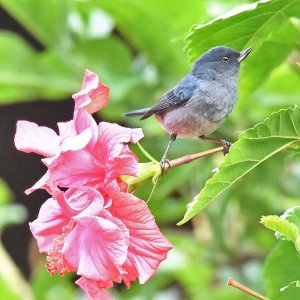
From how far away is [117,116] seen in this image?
222cm

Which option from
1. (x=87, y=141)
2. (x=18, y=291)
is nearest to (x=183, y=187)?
(x=18, y=291)

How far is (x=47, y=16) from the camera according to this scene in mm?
2174

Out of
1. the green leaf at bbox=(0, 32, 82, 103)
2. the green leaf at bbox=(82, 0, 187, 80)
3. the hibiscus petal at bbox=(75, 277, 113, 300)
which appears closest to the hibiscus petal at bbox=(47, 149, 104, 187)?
the hibiscus petal at bbox=(75, 277, 113, 300)

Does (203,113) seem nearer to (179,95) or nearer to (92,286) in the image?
(179,95)

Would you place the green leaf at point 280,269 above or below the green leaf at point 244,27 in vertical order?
below

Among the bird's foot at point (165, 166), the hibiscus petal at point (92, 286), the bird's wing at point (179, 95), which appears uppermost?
the bird's wing at point (179, 95)

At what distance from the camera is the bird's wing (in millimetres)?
1149

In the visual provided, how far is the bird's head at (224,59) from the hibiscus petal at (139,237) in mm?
218

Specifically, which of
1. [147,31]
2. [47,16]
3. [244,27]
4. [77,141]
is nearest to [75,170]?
[77,141]

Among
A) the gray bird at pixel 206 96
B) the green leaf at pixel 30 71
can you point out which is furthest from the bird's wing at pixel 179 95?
the green leaf at pixel 30 71

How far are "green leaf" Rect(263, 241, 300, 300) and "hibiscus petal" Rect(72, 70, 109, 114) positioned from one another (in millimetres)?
349

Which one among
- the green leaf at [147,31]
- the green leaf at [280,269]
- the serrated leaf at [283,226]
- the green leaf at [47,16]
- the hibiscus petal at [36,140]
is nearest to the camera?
the serrated leaf at [283,226]

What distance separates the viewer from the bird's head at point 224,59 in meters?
1.09

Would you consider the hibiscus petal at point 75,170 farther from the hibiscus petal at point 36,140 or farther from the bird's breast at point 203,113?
the bird's breast at point 203,113
